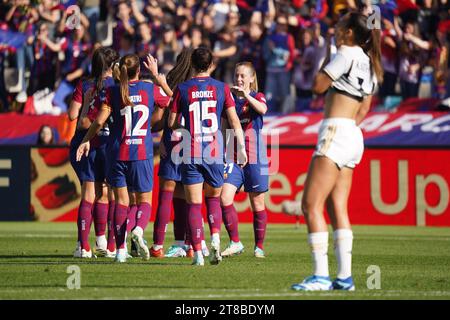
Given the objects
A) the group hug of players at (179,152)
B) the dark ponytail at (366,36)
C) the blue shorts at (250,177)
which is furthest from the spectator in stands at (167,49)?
the dark ponytail at (366,36)

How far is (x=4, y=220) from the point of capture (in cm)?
2180

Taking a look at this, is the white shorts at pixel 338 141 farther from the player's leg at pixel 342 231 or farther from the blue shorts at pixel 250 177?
the blue shorts at pixel 250 177

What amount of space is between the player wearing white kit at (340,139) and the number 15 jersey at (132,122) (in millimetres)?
3709

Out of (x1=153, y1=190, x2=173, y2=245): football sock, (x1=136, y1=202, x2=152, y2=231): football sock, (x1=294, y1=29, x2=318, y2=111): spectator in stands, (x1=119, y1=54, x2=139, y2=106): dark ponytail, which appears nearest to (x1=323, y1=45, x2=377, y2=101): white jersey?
(x1=119, y1=54, x2=139, y2=106): dark ponytail

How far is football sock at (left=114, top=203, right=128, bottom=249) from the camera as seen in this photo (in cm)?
1300

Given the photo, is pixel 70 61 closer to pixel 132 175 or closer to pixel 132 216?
pixel 132 216

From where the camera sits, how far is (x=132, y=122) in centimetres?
1306

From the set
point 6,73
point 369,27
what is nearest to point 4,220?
point 6,73

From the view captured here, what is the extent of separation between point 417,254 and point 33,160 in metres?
9.33

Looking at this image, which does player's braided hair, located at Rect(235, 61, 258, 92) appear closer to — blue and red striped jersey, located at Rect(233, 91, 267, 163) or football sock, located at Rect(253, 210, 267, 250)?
blue and red striped jersey, located at Rect(233, 91, 267, 163)

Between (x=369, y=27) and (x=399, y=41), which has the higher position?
(x=369, y=27)

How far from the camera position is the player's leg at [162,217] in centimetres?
1387

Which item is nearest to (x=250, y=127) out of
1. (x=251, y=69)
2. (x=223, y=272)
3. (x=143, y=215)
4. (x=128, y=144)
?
(x=251, y=69)
